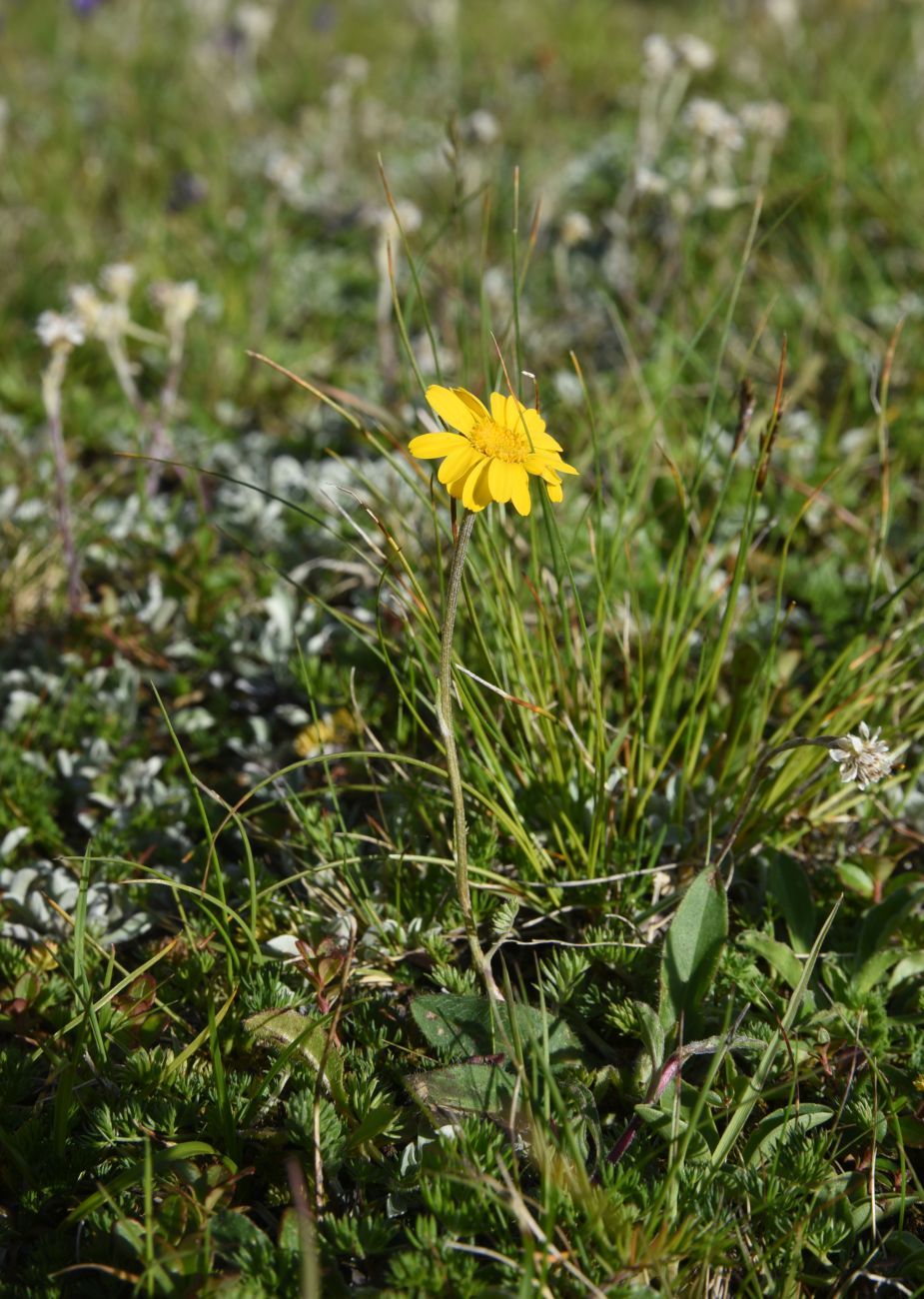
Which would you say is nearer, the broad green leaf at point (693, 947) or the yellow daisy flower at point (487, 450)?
the yellow daisy flower at point (487, 450)

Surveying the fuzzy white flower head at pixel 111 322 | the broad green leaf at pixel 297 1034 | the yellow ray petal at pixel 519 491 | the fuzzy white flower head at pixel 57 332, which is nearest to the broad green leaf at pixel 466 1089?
the broad green leaf at pixel 297 1034

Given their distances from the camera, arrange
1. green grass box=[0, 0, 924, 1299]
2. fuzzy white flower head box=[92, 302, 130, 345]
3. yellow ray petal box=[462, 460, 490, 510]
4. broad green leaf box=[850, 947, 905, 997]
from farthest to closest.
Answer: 1. fuzzy white flower head box=[92, 302, 130, 345]
2. broad green leaf box=[850, 947, 905, 997]
3. green grass box=[0, 0, 924, 1299]
4. yellow ray petal box=[462, 460, 490, 510]

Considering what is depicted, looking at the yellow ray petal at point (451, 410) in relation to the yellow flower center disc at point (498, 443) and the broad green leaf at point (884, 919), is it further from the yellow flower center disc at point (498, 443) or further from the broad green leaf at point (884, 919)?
the broad green leaf at point (884, 919)

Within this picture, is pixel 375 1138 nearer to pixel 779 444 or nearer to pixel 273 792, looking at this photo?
pixel 273 792

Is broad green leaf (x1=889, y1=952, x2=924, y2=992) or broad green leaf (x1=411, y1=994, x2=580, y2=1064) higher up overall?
broad green leaf (x1=411, y1=994, x2=580, y2=1064)

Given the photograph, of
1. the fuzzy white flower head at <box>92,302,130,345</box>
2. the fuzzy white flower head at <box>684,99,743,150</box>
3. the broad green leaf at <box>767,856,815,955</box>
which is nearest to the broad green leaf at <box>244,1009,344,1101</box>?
the broad green leaf at <box>767,856,815,955</box>

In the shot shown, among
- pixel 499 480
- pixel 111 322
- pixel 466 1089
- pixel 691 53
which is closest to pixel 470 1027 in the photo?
pixel 466 1089

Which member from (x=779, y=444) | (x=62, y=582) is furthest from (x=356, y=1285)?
(x=779, y=444)

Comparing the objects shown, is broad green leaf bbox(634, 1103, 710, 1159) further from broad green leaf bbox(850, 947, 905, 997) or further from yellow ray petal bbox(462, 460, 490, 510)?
yellow ray petal bbox(462, 460, 490, 510)
